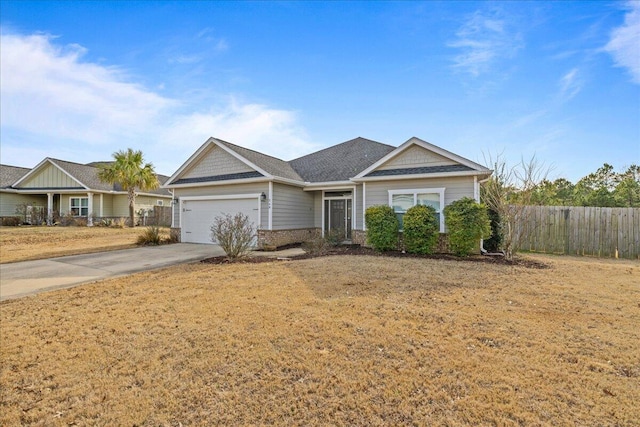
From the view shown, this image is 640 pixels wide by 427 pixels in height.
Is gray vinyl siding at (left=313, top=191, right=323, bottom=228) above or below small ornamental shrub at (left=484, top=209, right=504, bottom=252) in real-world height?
above

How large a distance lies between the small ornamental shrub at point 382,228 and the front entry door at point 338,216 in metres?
3.37

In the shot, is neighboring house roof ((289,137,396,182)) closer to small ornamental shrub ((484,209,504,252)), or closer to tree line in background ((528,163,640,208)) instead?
small ornamental shrub ((484,209,504,252))

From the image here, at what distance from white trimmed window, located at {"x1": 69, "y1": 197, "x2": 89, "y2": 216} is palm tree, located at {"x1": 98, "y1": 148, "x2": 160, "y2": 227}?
350 centimetres

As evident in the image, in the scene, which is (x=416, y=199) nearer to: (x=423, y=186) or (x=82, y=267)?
(x=423, y=186)

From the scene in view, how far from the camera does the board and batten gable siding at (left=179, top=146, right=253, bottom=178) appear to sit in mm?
14453

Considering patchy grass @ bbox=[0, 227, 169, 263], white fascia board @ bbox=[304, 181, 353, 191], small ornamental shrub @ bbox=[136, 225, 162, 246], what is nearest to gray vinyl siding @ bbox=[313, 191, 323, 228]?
white fascia board @ bbox=[304, 181, 353, 191]

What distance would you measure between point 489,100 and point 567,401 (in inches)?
489

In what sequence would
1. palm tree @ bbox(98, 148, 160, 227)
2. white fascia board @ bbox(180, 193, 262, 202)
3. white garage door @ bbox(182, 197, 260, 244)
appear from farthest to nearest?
palm tree @ bbox(98, 148, 160, 227) < white garage door @ bbox(182, 197, 260, 244) < white fascia board @ bbox(180, 193, 262, 202)

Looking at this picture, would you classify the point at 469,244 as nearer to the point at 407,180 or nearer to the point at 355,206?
the point at 407,180

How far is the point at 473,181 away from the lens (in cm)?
1091

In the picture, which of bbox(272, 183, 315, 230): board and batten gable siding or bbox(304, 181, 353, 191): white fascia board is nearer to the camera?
bbox(272, 183, 315, 230): board and batten gable siding

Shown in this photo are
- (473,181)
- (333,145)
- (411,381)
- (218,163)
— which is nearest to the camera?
(411,381)

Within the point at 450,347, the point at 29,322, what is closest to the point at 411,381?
the point at 450,347

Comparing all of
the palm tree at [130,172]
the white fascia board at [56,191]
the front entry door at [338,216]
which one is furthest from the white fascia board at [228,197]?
the white fascia board at [56,191]
